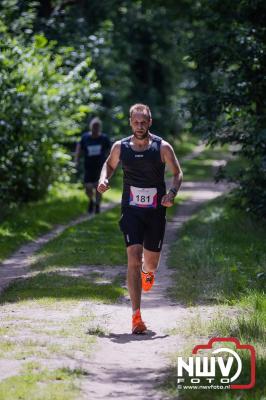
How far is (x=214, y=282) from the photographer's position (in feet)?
35.4

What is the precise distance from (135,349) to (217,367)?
120 centimetres

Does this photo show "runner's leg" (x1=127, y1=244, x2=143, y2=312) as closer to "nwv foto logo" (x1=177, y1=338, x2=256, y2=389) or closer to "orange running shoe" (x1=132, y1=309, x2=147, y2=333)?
"orange running shoe" (x1=132, y1=309, x2=147, y2=333)

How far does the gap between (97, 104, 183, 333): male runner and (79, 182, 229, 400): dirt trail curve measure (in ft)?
1.65

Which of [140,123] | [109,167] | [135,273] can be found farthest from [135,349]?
[140,123]

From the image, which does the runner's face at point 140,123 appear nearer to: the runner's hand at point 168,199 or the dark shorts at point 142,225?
the runner's hand at point 168,199

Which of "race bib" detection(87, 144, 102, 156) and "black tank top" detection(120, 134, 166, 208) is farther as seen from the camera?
"race bib" detection(87, 144, 102, 156)

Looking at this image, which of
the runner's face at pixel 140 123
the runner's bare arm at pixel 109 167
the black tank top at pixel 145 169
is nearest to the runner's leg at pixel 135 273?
the black tank top at pixel 145 169

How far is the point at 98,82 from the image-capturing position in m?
23.5

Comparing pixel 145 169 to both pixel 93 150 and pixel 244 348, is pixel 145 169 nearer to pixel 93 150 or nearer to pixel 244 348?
pixel 244 348

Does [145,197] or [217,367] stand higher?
[145,197]

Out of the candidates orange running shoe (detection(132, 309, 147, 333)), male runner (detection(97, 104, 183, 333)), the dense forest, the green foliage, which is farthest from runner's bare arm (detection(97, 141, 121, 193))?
the green foliage

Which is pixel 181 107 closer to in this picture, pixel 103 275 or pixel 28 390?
pixel 103 275

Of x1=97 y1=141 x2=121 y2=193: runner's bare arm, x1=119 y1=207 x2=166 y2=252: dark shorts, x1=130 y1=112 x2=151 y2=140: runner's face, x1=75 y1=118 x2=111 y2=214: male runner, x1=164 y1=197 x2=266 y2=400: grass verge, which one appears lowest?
x1=75 y1=118 x2=111 y2=214: male runner

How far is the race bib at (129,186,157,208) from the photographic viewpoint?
346 inches
